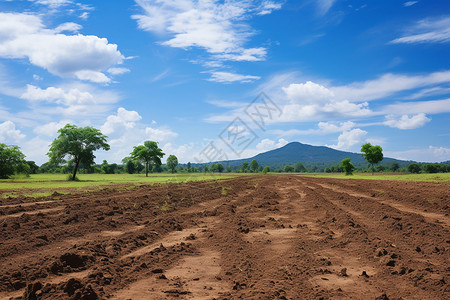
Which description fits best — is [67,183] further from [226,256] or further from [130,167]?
[130,167]

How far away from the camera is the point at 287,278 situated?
5.65 metres

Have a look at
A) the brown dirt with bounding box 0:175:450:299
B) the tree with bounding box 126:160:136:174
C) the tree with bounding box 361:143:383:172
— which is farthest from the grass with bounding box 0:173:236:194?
the tree with bounding box 126:160:136:174

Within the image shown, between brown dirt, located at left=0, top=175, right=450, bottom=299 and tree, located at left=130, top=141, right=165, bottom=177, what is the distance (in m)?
62.9

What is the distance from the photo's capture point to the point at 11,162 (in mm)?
50844

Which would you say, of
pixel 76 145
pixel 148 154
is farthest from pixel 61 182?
pixel 148 154

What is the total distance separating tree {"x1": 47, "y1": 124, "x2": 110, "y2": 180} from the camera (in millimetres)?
49281

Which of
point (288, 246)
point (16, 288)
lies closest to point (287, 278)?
point (288, 246)

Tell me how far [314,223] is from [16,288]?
9482mm

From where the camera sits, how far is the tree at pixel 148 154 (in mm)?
74644

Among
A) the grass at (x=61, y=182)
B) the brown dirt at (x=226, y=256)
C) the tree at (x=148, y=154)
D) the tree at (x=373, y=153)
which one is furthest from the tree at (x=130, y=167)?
the brown dirt at (x=226, y=256)

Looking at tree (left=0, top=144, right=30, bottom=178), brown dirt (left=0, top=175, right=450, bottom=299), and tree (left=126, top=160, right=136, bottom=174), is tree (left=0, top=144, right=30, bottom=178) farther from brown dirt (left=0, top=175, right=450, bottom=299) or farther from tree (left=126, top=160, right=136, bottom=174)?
tree (left=126, top=160, right=136, bottom=174)

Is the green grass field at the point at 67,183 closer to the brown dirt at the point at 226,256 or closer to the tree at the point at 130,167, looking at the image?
the brown dirt at the point at 226,256

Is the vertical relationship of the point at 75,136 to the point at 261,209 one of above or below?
above

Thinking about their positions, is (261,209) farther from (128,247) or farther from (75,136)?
(75,136)
